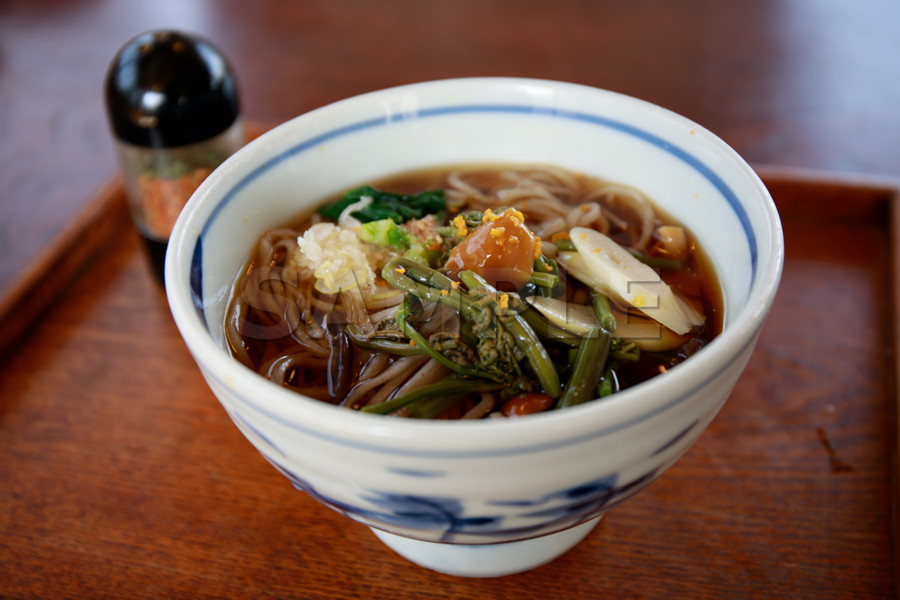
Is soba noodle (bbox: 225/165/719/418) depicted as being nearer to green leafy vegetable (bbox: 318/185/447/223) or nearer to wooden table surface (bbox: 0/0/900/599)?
green leafy vegetable (bbox: 318/185/447/223)

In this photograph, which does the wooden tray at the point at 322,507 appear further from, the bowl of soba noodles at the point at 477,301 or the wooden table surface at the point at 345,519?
the bowl of soba noodles at the point at 477,301

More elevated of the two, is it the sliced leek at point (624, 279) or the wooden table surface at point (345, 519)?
the sliced leek at point (624, 279)

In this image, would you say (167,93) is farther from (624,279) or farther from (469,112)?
(624,279)

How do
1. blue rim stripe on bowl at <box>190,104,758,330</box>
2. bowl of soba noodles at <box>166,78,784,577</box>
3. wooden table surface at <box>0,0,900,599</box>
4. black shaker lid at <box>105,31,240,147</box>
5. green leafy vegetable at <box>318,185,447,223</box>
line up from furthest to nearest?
black shaker lid at <box>105,31,240,147</box>, green leafy vegetable at <box>318,185,447,223</box>, wooden table surface at <box>0,0,900,599</box>, blue rim stripe on bowl at <box>190,104,758,330</box>, bowl of soba noodles at <box>166,78,784,577</box>

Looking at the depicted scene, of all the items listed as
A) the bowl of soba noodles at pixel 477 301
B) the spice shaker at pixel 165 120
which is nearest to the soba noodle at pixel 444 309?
the bowl of soba noodles at pixel 477 301

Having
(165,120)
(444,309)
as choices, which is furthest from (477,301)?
(165,120)

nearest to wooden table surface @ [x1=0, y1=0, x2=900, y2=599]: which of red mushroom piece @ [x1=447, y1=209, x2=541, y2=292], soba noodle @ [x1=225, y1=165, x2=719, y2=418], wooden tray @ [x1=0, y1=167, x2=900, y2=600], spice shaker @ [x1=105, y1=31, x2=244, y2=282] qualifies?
wooden tray @ [x1=0, y1=167, x2=900, y2=600]
